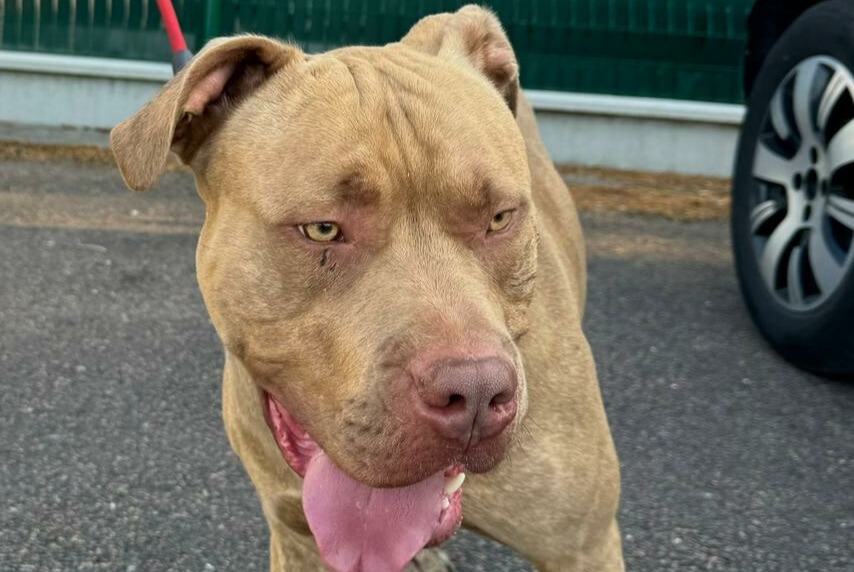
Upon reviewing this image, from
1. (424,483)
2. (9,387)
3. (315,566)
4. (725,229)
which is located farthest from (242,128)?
(725,229)

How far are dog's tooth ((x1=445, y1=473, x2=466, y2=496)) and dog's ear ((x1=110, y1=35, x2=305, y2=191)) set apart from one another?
93cm

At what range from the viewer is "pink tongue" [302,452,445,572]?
252 centimetres

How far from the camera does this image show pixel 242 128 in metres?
2.61

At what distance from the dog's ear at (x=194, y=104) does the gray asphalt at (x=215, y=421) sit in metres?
1.55

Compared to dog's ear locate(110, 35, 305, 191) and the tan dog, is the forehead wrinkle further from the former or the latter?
dog's ear locate(110, 35, 305, 191)

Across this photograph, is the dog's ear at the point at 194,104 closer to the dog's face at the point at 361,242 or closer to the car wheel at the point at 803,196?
the dog's face at the point at 361,242

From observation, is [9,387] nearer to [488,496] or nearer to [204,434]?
[204,434]

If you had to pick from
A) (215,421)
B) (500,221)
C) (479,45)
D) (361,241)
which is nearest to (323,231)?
(361,241)

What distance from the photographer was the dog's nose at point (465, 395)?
2.07 meters

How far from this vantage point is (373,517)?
2527mm

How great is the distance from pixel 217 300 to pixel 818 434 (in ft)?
9.28

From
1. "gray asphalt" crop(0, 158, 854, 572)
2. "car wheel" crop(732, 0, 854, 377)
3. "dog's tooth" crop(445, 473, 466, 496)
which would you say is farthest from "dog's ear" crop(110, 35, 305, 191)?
"car wheel" crop(732, 0, 854, 377)

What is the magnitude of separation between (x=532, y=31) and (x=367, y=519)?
6.48 meters

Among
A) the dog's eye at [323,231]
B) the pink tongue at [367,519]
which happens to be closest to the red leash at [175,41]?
the dog's eye at [323,231]
